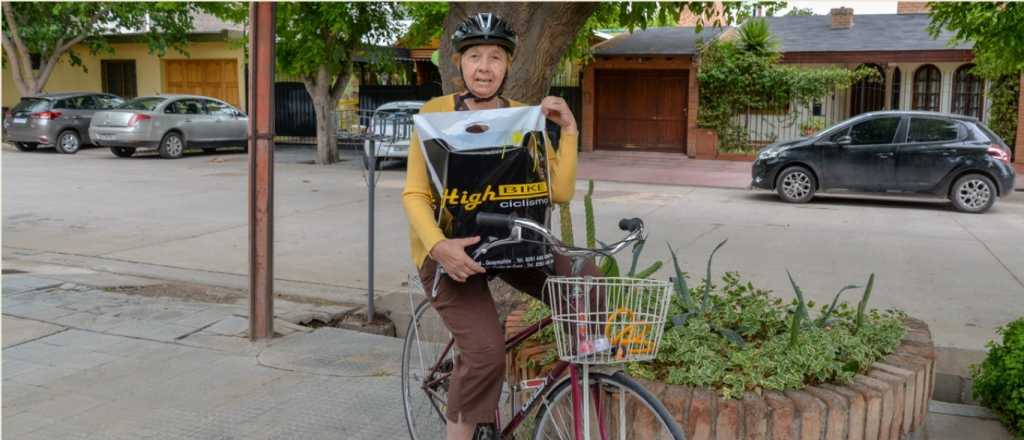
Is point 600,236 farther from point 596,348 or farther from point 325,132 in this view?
point 325,132

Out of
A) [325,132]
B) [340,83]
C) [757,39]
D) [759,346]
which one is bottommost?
[759,346]

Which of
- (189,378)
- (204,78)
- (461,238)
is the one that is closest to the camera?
(461,238)

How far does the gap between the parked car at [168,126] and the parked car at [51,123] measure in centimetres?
147

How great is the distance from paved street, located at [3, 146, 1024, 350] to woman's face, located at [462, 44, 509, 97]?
4.18m

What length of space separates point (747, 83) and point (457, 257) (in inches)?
831

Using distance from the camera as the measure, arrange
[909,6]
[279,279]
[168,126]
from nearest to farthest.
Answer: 1. [279,279]
2. [168,126]
3. [909,6]

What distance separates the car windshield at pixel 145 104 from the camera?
21984 millimetres

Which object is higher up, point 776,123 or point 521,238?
point 776,123

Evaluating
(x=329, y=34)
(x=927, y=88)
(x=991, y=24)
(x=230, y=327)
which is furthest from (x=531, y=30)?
(x=927, y=88)

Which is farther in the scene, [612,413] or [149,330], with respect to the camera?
[149,330]

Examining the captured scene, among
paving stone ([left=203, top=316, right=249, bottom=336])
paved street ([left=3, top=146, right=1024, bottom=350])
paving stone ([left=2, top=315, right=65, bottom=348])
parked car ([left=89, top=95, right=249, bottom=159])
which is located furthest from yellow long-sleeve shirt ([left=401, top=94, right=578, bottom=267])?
parked car ([left=89, top=95, right=249, bottom=159])

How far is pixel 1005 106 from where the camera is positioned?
68.9 ft

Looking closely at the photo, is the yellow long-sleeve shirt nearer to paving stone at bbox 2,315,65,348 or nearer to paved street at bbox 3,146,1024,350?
paving stone at bbox 2,315,65,348

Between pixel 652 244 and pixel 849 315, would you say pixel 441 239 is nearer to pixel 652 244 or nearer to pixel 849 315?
pixel 849 315
